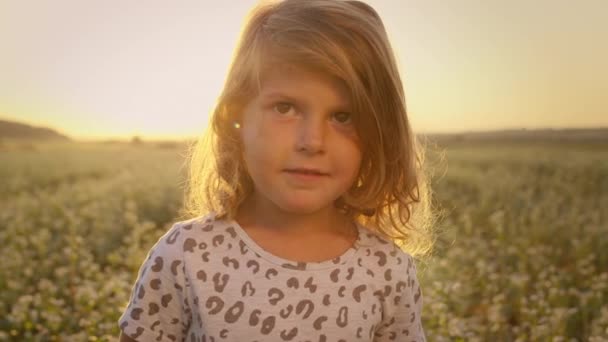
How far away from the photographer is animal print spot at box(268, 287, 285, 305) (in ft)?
6.11

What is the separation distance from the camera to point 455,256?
17.3ft

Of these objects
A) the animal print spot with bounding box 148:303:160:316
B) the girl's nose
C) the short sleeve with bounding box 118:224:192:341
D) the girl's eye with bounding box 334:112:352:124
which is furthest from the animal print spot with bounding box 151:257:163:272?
the girl's eye with bounding box 334:112:352:124

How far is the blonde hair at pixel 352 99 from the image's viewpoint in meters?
1.79

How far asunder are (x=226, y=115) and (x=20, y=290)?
119 inches

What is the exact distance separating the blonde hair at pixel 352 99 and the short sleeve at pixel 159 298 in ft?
0.77

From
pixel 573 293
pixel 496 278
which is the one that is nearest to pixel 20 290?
pixel 496 278

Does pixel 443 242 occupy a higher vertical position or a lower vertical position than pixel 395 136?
lower

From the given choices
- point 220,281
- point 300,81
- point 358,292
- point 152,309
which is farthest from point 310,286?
point 300,81

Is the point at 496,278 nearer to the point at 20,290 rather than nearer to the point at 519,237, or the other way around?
the point at 519,237

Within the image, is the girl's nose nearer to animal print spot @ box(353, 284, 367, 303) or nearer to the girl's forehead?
the girl's forehead

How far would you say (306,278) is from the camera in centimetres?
190

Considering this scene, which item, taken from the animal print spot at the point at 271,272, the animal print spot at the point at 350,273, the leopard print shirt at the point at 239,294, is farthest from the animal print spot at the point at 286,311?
the animal print spot at the point at 350,273

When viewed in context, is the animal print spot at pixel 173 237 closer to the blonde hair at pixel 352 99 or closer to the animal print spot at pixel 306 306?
the blonde hair at pixel 352 99

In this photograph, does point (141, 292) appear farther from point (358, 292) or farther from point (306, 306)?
point (358, 292)
